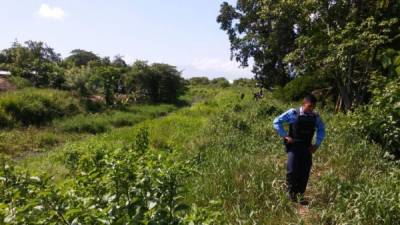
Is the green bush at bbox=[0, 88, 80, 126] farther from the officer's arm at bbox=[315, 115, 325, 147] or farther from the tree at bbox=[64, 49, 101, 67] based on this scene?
the tree at bbox=[64, 49, 101, 67]

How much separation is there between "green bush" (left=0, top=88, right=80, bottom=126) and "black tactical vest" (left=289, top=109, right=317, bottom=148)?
1614 centimetres

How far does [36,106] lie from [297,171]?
691 inches

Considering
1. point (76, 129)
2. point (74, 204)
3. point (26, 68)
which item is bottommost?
point (76, 129)

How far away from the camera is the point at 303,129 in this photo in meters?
6.48

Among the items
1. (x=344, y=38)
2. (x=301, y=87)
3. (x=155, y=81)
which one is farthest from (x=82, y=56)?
(x=344, y=38)

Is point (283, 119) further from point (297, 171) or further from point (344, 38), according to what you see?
point (344, 38)

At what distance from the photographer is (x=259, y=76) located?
2945 cm

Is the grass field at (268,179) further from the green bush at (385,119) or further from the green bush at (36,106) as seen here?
the green bush at (36,106)

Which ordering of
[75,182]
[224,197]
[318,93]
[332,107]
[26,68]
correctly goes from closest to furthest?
[75,182] < [224,197] < [332,107] < [318,93] < [26,68]

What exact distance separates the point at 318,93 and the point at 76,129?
450 inches

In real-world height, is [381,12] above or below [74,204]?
above

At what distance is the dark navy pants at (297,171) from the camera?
256 inches

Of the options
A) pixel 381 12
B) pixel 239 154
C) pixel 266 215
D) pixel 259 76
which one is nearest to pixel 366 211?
pixel 266 215

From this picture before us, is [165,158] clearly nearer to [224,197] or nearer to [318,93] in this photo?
[224,197]
